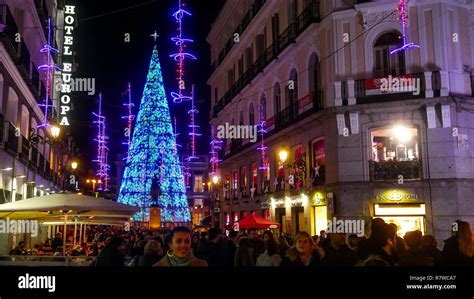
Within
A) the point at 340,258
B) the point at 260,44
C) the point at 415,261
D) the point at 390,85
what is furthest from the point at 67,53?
the point at 415,261

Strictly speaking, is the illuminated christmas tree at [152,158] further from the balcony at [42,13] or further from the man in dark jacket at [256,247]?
the man in dark jacket at [256,247]

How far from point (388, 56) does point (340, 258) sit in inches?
672

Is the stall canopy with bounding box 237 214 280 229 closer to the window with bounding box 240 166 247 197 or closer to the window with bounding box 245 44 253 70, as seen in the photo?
the window with bounding box 240 166 247 197

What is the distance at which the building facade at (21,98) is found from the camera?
69.7 ft

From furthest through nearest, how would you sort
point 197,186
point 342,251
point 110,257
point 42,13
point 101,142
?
point 197,186, point 101,142, point 42,13, point 110,257, point 342,251

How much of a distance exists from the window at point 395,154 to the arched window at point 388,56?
7.94 feet

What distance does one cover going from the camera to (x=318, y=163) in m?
24.5

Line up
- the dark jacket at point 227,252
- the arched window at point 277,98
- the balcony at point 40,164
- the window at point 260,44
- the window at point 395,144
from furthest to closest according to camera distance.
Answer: the window at point 260,44 → the balcony at point 40,164 → the arched window at point 277,98 → the window at point 395,144 → the dark jacket at point 227,252

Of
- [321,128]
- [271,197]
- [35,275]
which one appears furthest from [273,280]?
[271,197]

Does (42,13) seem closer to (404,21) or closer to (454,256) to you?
(404,21)

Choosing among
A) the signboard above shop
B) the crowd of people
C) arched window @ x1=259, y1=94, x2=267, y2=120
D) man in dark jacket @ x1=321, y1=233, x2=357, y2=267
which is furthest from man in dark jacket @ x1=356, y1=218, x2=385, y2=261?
arched window @ x1=259, y1=94, x2=267, y2=120

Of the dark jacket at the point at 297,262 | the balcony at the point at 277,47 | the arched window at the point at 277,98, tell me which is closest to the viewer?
the dark jacket at the point at 297,262

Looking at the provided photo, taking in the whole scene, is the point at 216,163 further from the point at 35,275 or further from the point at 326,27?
the point at 35,275

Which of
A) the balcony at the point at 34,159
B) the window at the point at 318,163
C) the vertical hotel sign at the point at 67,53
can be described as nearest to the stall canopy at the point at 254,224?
the window at the point at 318,163
